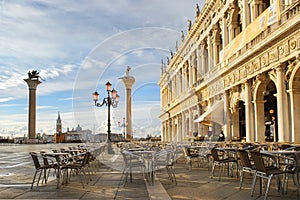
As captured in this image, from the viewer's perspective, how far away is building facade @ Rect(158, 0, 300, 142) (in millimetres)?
13773

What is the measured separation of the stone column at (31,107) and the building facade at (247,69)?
77.1ft

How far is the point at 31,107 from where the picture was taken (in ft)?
160

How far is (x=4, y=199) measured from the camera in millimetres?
6461

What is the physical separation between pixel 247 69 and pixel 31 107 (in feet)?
124

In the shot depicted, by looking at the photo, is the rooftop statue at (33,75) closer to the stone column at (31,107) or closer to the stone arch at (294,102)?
the stone column at (31,107)

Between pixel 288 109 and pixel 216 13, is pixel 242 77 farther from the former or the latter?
pixel 216 13

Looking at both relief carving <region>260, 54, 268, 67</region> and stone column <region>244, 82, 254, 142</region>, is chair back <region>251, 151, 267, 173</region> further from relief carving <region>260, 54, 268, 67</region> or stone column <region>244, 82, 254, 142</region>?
stone column <region>244, 82, 254, 142</region>

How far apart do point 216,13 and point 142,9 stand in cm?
1245

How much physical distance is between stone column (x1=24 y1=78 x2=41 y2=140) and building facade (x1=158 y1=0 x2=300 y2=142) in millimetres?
23491

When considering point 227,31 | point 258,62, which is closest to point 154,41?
point 258,62

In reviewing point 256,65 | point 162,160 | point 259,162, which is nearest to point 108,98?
point 256,65

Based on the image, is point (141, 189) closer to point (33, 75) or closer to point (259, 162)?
point (259, 162)

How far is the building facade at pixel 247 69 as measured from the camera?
13773 mm

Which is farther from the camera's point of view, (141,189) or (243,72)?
(243,72)
